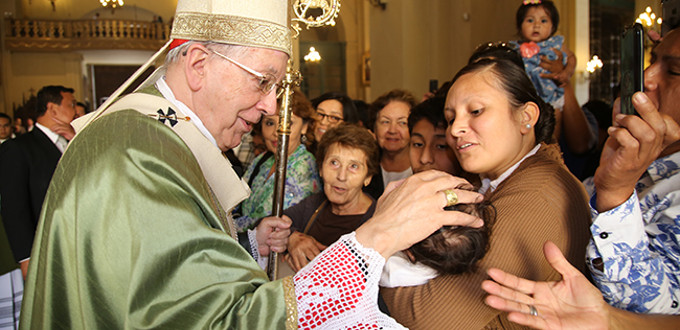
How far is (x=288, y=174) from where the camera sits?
136 inches

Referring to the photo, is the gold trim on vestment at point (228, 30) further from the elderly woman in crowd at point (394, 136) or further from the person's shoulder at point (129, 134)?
the elderly woman in crowd at point (394, 136)

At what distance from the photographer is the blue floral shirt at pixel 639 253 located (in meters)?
1.31

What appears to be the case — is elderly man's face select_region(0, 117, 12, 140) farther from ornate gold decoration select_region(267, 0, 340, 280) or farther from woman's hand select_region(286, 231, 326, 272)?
ornate gold decoration select_region(267, 0, 340, 280)

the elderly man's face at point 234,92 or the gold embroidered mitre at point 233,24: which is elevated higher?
the gold embroidered mitre at point 233,24

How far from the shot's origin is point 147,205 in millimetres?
1198

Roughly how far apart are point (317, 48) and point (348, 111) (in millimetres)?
13776

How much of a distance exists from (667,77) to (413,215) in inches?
34.5

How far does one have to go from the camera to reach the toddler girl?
144 inches

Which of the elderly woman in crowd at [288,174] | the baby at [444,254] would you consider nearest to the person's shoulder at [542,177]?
the baby at [444,254]

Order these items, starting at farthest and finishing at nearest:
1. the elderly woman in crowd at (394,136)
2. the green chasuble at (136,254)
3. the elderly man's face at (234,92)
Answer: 1. the elderly woman in crowd at (394,136)
2. the elderly man's face at (234,92)
3. the green chasuble at (136,254)

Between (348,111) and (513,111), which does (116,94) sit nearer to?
(513,111)

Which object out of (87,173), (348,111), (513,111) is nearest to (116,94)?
(87,173)

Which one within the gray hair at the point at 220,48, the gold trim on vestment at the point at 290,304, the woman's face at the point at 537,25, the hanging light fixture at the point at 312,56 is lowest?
the gold trim on vestment at the point at 290,304

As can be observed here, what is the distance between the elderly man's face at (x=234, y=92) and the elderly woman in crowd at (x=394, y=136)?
2.08m
